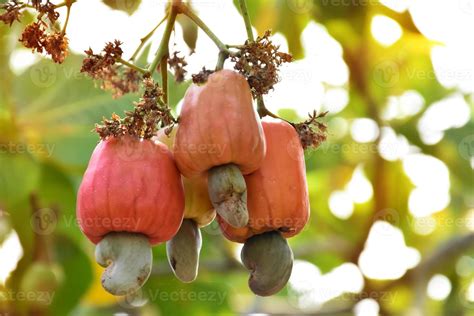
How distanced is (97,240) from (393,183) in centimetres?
177

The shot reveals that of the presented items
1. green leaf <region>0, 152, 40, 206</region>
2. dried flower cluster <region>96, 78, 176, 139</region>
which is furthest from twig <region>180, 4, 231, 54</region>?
green leaf <region>0, 152, 40, 206</region>

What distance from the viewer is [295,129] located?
1.70 meters

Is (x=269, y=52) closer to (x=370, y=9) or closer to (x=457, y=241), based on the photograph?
(x=370, y=9)

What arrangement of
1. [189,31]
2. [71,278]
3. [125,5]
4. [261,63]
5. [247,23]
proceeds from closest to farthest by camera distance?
[261,63], [247,23], [189,31], [125,5], [71,278]

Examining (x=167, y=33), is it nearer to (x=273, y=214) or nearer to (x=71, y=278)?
(x=273, y=214)

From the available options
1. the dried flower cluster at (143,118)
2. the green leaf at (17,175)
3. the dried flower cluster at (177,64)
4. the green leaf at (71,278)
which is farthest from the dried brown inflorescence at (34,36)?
the green leaf at (71,278)

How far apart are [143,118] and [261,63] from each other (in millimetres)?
249

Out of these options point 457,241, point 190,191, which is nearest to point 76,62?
point 190,191

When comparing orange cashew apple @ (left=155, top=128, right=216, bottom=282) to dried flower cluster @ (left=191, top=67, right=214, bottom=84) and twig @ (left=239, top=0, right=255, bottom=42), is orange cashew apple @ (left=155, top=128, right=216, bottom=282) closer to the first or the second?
dried flower cluster @ (left=191, top=67, right=214, bottom=84)

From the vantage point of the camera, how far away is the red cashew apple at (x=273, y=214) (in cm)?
156

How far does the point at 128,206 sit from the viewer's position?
148cm

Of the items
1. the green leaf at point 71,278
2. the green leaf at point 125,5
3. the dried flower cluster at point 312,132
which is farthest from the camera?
the green leaf at point 71,278

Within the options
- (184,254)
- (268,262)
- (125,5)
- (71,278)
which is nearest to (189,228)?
(184,254)

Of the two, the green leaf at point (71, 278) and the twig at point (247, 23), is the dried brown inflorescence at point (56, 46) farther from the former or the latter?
the green leaf at point (71, 278)
